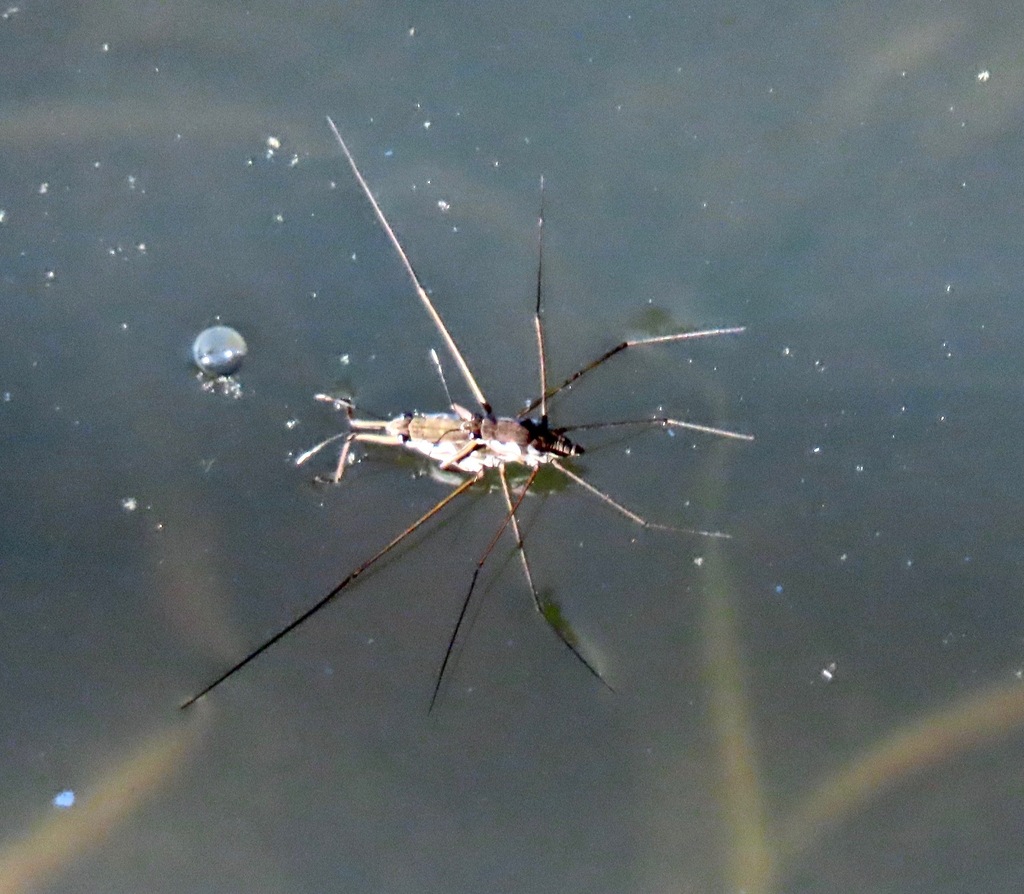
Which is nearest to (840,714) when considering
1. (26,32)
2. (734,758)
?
(734,758)

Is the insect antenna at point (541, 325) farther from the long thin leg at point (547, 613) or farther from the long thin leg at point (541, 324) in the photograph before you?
the long thin leg at point (547, 613)

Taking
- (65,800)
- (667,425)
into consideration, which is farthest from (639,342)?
(65,800)

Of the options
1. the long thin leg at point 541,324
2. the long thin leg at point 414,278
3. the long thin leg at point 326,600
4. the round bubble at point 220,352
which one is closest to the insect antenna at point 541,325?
the long thin leg at point 541,324

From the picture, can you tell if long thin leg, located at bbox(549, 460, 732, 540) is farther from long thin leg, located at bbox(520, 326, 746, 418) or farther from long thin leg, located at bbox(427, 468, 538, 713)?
long thin leg, located at bbox(520, 326, 746, 418)

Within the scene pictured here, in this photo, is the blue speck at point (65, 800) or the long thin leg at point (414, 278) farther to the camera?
the long thin leg at point (414, 278)

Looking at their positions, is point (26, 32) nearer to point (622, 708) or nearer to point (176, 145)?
point (176, 145)
